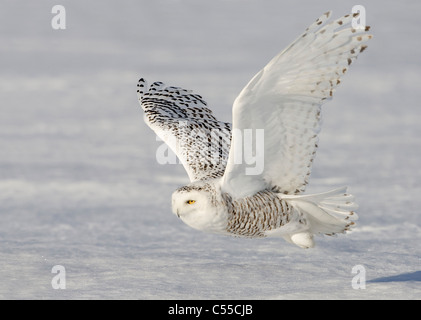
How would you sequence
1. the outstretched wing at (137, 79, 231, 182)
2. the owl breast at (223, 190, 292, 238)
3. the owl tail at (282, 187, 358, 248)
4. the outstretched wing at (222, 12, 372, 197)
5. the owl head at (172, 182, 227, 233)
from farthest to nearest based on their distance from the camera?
1. the outstretched wing at (137, 79, 231, 182)
2. the owl tail at (282, 187, 358, 248)
3. the owl breast at (223, 190, 292, 238)
4. the owl head at (172, 182, 227, 233)
5. the outstretched wing at (222, 12, 372, 197)

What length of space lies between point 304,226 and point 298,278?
62 centimetres

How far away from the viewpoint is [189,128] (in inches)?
309

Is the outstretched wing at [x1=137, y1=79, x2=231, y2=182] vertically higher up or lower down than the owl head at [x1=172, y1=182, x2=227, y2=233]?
higher up

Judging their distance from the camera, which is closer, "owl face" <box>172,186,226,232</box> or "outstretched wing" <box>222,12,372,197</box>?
"outstretched wing" <box>222,12,372,197</box>

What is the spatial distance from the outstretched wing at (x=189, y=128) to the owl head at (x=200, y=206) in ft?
2.05

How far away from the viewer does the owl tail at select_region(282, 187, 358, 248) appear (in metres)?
6.74

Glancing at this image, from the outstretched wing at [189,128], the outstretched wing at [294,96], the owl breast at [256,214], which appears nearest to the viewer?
the outstretched wing at [294,96]

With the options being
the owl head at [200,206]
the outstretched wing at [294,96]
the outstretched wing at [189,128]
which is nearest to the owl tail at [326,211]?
the outstretched wing at [294,96]

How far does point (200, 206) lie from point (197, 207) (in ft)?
0.09

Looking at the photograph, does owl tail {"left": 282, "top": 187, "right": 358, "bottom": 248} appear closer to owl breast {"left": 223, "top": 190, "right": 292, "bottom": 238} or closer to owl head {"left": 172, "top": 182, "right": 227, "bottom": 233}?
owl breast {"left": 223, "top": 190, "right": 292, "bottom": 238}

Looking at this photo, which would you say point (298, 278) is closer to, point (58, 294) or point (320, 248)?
point (320, 248)

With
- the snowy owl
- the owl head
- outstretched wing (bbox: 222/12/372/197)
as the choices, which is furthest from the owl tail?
the owl head

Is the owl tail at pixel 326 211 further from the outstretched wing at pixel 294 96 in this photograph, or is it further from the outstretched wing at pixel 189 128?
the outstretched wing at pixel 189 128

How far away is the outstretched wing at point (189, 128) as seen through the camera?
7383 mm
